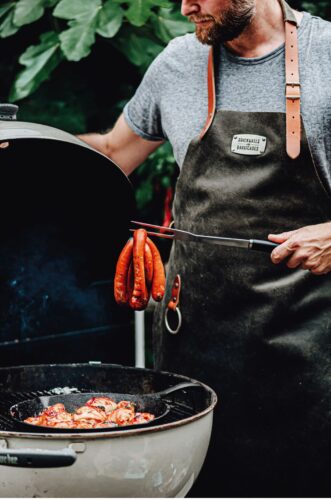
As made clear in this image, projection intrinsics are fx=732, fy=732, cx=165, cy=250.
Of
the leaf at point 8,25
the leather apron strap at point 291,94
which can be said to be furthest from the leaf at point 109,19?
the leather apron strap at point 291,94

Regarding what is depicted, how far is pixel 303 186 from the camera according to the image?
8.23 feet

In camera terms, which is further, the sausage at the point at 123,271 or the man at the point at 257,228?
the man at the point at 257,228

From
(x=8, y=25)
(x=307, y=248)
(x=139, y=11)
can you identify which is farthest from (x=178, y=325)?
(x=8, y=25)

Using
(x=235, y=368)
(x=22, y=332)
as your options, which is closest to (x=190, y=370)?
(x=235, y=368)

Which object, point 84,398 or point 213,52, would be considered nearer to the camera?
point 84,398

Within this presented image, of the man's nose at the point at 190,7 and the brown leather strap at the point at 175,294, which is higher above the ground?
the man's nose at the point at 190,7

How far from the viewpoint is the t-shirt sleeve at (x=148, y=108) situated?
2.89 meters

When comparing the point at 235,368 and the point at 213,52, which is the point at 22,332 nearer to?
the point at 235,368

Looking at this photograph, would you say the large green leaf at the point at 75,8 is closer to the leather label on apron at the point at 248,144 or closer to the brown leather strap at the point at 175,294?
the leather label on apron at the point at 248,144

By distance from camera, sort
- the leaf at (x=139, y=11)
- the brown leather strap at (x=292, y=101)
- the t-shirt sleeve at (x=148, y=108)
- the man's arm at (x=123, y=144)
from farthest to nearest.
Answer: the leaf at (x=139, y=11) → the man's arm at (x=123, y=144) → the t-shirt sleeve at (x=148, y=108) → the brown leather strap at (x=292, y=101)

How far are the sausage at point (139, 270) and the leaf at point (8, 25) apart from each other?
167 centimetres

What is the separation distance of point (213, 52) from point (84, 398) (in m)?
1.36

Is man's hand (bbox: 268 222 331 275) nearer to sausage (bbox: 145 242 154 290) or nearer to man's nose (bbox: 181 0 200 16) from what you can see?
sausage (bbox: 145 242 154 290)

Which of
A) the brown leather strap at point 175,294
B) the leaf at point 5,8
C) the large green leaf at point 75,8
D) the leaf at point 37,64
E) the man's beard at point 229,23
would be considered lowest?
the brown leather strap at point 175,294
